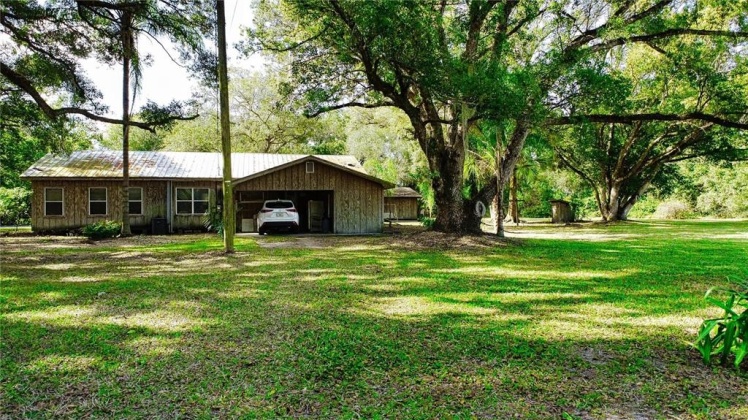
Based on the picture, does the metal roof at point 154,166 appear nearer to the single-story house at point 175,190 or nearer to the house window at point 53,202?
the single-story house at point 175,190

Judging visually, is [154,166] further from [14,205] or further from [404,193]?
[404,193]

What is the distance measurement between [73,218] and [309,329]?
62.7ft

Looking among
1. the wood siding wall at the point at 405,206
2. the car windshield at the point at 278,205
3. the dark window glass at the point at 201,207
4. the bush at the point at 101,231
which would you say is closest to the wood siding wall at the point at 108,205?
the dark window glass at the point at 201,207

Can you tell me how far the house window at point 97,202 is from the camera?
1941 centimetres

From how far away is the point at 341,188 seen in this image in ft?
63.8

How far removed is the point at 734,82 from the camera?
55.9 feet

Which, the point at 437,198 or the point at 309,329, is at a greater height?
the point at 437,198

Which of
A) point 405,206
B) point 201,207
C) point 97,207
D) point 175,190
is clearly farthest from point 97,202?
point 405,206

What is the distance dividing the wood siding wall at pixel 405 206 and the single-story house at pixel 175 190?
→ 14.4 meters

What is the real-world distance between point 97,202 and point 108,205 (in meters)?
0.45

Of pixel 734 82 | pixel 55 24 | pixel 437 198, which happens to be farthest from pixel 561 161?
pixel 55 24

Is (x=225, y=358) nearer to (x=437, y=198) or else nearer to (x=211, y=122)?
(x=437, y=198)

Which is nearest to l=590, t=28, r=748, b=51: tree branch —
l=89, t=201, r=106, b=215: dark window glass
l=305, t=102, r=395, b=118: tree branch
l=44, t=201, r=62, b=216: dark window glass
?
l=305, t=102, r=395, b=118: tree branch

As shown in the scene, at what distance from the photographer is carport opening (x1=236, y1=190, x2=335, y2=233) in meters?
20.3
